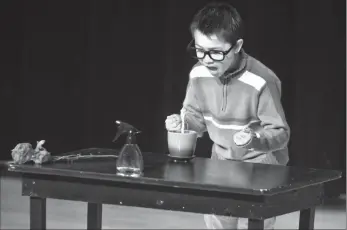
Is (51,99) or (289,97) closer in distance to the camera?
(289,97)

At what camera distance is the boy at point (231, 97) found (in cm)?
383

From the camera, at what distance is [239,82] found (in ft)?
12.8

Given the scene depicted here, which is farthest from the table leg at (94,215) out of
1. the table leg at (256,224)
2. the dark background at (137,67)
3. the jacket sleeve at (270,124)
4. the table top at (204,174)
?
the dark background at (137,67)

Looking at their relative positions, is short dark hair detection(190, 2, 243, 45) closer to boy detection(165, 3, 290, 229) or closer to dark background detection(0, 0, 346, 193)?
boy detection(165, 3, 290, 229)

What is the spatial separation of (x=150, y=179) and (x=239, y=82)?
2.57 ft

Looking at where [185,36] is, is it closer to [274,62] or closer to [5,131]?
[274,62]

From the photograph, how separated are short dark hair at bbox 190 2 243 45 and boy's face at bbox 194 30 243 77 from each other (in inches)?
0.7

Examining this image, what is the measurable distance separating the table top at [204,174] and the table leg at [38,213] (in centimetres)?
12

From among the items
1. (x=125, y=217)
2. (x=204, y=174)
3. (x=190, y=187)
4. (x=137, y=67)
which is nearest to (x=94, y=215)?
(x=204, y=174)

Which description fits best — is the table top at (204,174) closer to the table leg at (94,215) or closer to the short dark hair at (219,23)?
the table leg at (94,215)

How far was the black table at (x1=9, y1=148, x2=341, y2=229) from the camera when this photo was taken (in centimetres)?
324

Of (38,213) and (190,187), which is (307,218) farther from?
(38,213)

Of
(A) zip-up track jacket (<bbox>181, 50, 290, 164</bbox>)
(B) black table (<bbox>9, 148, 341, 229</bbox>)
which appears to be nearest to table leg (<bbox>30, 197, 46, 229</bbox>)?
(B) black table (<bbox>9, 148, 341, 229</bbox>)

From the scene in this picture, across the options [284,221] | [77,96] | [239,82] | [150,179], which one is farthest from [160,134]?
[150,179]
